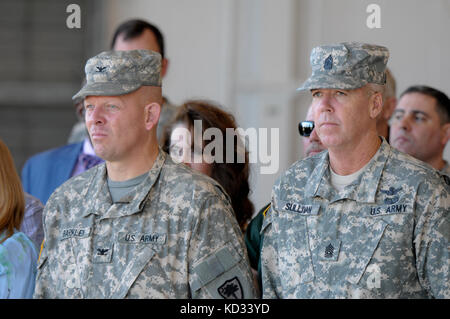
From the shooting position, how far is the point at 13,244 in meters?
2.81

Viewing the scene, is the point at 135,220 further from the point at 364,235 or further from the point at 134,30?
the point at 134,30

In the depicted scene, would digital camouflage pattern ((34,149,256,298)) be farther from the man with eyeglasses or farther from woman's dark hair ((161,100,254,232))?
the man with eyeglasses

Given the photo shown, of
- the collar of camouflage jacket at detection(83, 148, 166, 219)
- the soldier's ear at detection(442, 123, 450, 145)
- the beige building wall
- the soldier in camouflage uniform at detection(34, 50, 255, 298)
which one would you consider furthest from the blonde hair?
the beige building wall

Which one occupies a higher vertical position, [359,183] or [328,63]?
[328,63]

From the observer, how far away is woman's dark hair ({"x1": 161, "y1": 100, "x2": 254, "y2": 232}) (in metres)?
3.28

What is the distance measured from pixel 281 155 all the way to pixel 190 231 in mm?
3437

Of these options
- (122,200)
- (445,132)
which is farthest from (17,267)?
(445,132)

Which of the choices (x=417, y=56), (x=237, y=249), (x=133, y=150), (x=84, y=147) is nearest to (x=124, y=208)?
(x=133, y=150)

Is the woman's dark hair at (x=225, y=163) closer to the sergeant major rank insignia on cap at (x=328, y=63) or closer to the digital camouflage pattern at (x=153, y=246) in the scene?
the digital camouflage pattern at (x=153, y=246)

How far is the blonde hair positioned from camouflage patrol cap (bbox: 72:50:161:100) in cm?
48

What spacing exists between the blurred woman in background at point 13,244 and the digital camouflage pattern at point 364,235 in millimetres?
837

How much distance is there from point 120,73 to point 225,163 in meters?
0.80

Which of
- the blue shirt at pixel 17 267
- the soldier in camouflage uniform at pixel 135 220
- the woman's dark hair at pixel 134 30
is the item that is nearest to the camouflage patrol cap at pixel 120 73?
the soldier in camouflage uniform at pixel 135 220
